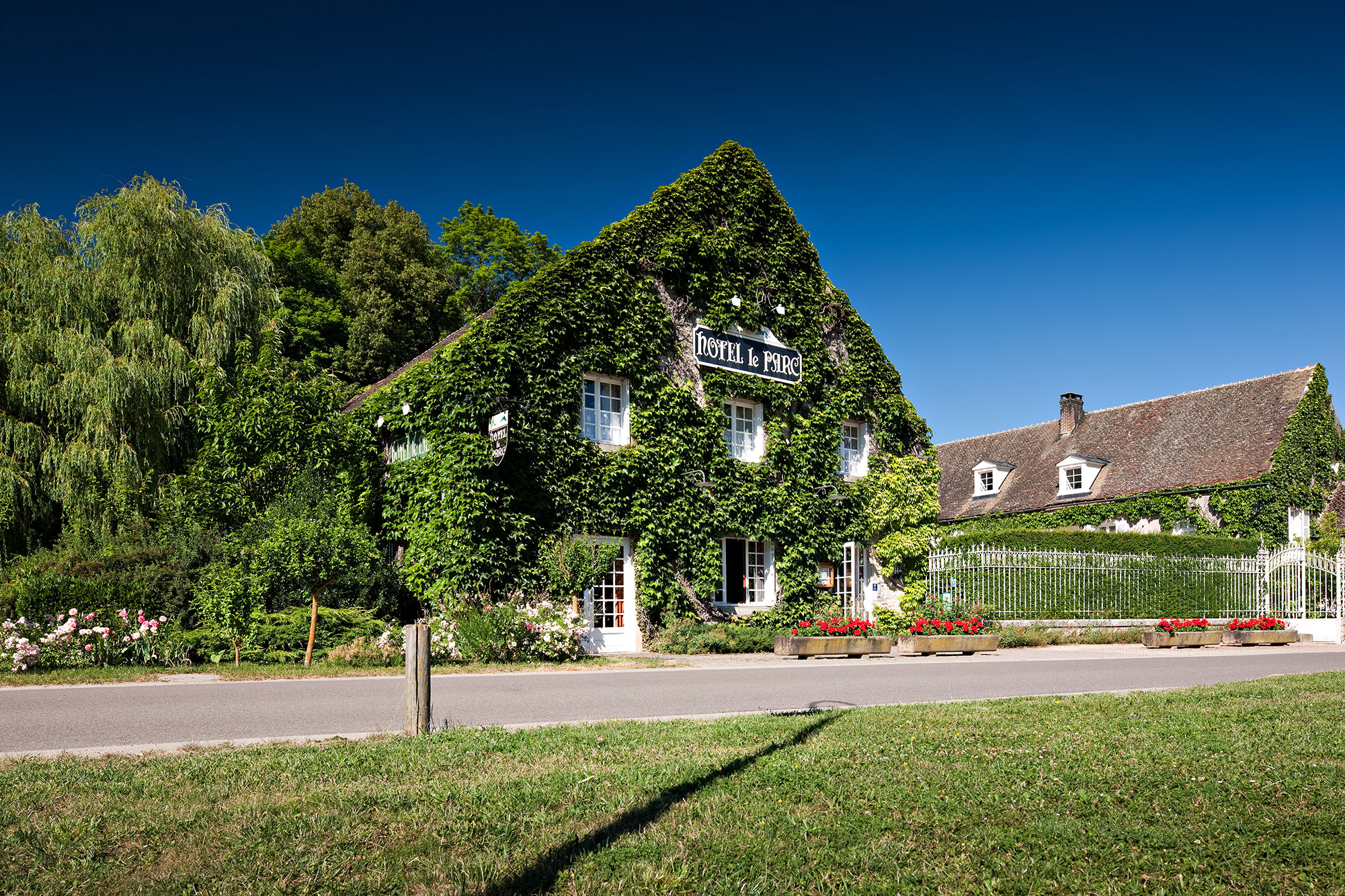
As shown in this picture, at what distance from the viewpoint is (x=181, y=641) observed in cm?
1405

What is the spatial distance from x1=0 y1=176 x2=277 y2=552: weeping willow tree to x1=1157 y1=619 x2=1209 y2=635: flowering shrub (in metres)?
21.1

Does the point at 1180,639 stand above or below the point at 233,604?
below

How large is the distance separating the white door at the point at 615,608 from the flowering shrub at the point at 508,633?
5.14ft

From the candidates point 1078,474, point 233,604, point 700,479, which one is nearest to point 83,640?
point 233,604

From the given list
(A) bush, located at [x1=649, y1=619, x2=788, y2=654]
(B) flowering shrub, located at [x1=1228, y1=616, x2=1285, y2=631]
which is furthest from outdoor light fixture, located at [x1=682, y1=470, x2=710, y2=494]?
(B) flowering shrub, located at [x1=1228, y1=616, x2=1285, y2=631]

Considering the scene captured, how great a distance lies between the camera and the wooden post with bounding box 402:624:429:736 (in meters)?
7.17

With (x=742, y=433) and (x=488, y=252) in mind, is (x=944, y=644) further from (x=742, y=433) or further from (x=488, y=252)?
(x=488, y=252)

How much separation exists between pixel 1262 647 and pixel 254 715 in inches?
858

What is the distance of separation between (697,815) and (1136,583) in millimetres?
23511

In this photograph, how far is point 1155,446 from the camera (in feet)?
112

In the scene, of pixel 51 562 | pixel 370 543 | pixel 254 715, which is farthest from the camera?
pixel 370 543

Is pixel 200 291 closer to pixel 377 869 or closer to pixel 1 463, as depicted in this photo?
pixel 1 463

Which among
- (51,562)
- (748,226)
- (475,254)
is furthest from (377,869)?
(475,254)

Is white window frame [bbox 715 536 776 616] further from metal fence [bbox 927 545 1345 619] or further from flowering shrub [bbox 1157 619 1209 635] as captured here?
flowering shrub [bbox 1157 619 1209 635]
